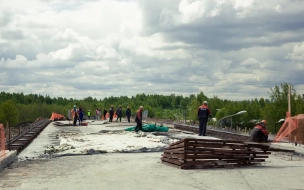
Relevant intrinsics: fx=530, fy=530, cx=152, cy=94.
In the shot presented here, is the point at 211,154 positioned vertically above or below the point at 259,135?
below

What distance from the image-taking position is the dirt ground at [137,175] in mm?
11836

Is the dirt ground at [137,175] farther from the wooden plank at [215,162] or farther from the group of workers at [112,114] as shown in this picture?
the group of workers at [112,114]

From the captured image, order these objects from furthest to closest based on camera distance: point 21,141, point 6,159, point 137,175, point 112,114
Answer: point 112,114
point 21,141
point 6,159
point 137,175

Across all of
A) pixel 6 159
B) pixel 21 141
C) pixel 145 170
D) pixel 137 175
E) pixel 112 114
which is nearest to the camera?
pixel 137 175

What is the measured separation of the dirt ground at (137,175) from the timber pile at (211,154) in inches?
12.7

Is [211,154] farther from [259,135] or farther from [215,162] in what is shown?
[259,135]

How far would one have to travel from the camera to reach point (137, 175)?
13555mm

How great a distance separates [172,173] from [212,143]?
2210 millimetres

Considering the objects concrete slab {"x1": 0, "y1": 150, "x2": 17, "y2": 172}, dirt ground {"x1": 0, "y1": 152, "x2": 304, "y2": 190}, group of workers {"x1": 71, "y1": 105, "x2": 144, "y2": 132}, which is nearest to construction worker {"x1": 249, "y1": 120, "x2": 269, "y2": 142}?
dirt ground {"x1": 0, "y1": 152, "x2": 304, "y2": 190}

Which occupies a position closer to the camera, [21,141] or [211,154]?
[211,154]

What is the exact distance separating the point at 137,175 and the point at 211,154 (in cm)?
271

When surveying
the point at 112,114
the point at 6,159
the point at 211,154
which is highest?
the point at 112,114

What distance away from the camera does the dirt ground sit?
11.8m

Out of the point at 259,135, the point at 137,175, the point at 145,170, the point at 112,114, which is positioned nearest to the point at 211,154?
the point at 145,170
